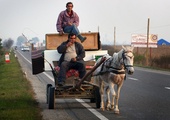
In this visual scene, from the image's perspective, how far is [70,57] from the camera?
11562 millimetres

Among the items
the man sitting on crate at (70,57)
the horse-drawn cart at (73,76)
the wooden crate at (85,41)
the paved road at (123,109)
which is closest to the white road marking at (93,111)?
the paved road at (123,109)

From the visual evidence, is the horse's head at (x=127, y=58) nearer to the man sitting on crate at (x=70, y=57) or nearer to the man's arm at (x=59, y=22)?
the man sitting on crate at (x=70, y=57)

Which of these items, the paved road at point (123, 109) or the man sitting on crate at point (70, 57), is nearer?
the paved road at point (123, 109)

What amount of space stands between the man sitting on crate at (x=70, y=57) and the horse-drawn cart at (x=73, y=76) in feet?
0.71

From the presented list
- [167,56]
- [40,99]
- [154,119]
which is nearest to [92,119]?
[154,119]

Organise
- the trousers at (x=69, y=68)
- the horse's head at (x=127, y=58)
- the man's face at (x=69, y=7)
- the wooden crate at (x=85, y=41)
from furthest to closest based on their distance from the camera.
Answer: the wooden crate at (x=85, y=41) → the man's face at (x=69, y=7) → the trousers at (x=69, y=68) → the horse's head at (x=127, y=58)

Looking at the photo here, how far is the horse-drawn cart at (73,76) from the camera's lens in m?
11.4

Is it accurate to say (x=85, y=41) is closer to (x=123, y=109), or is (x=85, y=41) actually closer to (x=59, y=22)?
(x=59, y=22)

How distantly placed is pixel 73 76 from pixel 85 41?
165 centimetres

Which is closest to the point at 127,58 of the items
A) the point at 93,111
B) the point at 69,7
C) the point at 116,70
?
the point at 116,70

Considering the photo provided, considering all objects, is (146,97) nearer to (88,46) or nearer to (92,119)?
(88,46)

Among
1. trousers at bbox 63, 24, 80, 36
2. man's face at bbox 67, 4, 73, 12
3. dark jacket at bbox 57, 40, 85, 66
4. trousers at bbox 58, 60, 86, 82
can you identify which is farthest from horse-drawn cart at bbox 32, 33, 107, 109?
man's face at bbox 67, 4, 73, 12

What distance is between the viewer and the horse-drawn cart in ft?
37.4

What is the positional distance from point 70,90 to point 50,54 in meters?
1.48
